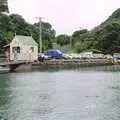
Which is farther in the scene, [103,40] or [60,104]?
[103,40]

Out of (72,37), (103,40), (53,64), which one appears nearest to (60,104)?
(53,64)

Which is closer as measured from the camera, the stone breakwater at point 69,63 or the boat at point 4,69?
the boat at point 4,69

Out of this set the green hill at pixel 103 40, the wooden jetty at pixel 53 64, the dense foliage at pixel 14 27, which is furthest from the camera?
the green hill at pixel 103 40

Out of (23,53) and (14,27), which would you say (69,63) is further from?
(14,27)

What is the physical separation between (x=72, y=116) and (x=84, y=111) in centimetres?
219

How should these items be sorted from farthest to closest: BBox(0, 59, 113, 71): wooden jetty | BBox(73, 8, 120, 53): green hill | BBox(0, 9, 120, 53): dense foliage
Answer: BBox(73, 8, 120, 53): green hill, BBox(0, 9, 120, 53): dense foliage, BBox(0, 59, 113, 71): wooden jetty

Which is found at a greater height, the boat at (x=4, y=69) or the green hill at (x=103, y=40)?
the green hill at (x=103, y=40)

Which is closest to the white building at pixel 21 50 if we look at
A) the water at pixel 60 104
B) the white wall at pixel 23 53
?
the white wall at pixel 23 53

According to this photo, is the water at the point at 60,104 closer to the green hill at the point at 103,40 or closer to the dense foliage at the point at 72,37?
the dense foliage at the point at 72,37

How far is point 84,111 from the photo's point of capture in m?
34.7

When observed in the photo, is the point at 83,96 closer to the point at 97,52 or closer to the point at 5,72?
the point at 5,72

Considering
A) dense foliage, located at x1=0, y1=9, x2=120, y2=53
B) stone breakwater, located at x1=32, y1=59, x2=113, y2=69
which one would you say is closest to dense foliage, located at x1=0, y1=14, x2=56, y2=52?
dense foliage, located at x1=0, y1=9, x2=120, y2=53

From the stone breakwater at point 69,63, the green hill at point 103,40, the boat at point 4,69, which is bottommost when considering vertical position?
the boat at point 4,69

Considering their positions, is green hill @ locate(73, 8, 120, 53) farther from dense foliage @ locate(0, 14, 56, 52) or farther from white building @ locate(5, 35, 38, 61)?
white building @ locate(5, 35, 38, 61)
